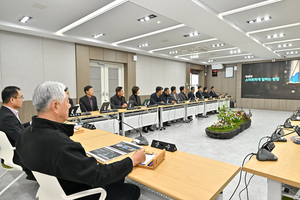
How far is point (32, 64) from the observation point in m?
5.67

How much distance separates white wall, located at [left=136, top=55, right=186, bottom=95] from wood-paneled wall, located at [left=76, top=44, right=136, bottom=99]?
1.63 feet

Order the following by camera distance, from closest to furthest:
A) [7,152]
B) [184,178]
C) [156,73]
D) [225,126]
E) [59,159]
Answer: [59,159] < [184,178] < [7,152] < [225,126] < [156,73]

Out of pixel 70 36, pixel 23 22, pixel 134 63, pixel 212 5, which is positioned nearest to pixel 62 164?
pixel 212 5

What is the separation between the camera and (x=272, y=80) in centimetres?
1040

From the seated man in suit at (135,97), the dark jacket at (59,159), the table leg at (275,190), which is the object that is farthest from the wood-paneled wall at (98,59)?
the table leg at (275,190)

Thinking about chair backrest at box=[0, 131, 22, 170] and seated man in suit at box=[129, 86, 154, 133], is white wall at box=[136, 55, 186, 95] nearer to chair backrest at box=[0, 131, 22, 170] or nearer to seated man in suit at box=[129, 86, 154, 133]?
seated man in suit at box=[129, 86, 154, 133]

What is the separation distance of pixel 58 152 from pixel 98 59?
676cm

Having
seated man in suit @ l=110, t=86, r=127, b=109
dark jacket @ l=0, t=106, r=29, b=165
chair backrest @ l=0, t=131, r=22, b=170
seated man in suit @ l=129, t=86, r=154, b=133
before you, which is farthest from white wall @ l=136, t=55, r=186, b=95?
chair backrest @ l=0, t=131, r=22, b=170

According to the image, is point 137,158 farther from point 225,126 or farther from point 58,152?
point 225,126

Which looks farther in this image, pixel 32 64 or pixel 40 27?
pixel 32 64

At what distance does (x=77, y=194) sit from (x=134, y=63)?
307 inches

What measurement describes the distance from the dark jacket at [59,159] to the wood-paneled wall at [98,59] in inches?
238

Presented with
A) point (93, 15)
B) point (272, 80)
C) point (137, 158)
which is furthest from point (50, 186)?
point (272, 80)

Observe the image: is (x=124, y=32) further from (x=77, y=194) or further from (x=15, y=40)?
(x=77, y=194)
